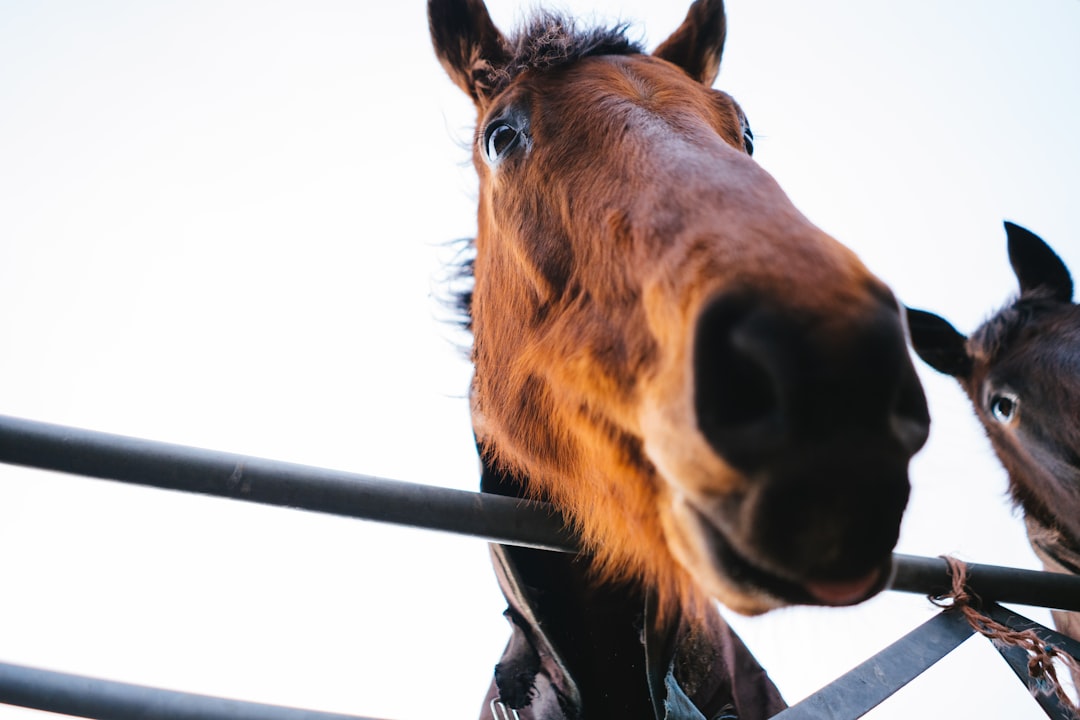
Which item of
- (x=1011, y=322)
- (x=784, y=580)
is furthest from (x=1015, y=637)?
(x=1011, y=322)

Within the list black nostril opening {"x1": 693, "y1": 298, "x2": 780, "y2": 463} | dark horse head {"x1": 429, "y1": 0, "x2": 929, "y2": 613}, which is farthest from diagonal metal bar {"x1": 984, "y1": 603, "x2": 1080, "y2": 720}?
black nostril opening {"x1": 693, "y1": 298, "x2": 780, "y2": 463}

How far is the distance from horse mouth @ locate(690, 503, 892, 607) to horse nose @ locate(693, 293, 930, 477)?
0.19 meters

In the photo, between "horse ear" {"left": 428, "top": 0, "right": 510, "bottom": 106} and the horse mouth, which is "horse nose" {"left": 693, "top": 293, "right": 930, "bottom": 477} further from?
"horse ear" {"left": 428, "top": 0, "right": 510, "bottom": 106}

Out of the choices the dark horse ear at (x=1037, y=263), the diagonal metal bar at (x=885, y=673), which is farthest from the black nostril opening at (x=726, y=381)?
the dark horse ear at (x=1037, y=263)

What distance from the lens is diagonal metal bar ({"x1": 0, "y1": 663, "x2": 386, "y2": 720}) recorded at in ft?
4.99

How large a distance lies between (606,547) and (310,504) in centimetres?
87

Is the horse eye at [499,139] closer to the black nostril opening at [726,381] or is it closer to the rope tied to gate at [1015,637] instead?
the black nostril opening at [726,381]

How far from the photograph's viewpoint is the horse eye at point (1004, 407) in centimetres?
463

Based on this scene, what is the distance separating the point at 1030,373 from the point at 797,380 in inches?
196

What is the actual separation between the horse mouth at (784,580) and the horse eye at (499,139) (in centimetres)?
156

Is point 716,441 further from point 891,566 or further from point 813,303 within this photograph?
point 891,566

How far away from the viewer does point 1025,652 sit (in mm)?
2453

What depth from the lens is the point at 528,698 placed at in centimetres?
202

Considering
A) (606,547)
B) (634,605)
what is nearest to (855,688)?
(634,605)
